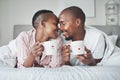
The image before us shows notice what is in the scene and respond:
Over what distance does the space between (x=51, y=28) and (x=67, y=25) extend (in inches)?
4.0

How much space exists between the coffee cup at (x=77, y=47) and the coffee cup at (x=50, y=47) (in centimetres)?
11

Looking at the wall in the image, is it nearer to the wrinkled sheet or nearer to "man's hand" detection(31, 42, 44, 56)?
"man's hand" detection(31, 42, 44, 56)

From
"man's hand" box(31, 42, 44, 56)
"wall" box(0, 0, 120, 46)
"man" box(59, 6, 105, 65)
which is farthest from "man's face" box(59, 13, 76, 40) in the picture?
"wall" box(0, 0, 120, 46)

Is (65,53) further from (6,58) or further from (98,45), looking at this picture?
(6,58)

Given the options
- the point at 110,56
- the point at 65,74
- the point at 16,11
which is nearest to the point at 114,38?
the point at 110,56

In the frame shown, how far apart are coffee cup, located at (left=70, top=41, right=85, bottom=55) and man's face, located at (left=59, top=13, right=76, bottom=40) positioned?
0.22 m

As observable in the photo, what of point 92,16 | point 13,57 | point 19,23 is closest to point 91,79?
point 13,57

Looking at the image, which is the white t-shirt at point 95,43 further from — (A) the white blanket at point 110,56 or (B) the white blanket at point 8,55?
(B) the white blanket at point 8,55

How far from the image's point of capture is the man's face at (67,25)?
52.9 inches

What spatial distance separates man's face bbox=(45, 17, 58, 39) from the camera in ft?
4.34

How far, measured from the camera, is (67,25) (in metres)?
1.35

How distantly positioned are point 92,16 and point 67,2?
26cm

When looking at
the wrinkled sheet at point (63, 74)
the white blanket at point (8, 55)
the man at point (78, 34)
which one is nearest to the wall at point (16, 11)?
the white blanket at point (8, 55)

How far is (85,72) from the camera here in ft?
3.34
